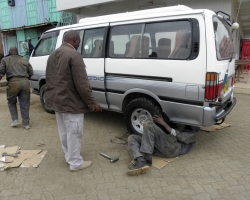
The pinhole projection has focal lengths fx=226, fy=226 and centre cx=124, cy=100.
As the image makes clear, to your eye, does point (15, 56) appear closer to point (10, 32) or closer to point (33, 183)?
point (33, 183)

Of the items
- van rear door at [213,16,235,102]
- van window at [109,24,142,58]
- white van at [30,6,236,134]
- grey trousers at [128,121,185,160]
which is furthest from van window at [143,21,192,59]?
grey trousers at [128,121,185,160]

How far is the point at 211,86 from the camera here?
3070mm

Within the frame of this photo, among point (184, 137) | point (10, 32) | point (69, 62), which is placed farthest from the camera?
point (10, 32)

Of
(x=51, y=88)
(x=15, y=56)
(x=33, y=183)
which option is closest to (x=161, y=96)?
(x=51, y=88)

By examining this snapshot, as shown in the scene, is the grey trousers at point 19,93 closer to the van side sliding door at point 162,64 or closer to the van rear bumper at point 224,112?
the van side sliding door at point 162,64

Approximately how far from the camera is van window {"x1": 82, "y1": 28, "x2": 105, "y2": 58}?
4.26 metres

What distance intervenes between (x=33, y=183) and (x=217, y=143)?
2994 millimetres

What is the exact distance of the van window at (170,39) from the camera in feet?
10.8

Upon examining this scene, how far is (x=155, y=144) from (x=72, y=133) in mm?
1208

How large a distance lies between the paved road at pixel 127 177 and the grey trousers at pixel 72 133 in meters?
0.18

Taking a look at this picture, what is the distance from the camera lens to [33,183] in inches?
114

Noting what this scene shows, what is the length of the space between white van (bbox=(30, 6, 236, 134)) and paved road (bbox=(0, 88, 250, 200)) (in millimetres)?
623

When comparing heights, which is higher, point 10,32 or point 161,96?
point 10,32

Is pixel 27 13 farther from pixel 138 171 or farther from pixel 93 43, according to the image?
pixel 138 171
